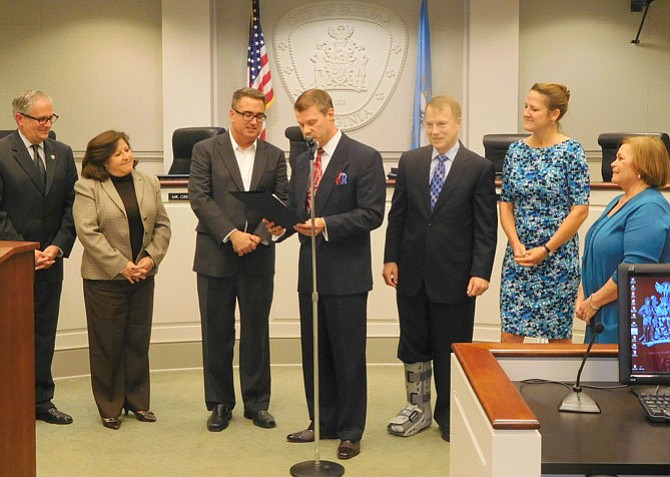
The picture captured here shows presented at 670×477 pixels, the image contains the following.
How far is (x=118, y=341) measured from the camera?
4.60 m

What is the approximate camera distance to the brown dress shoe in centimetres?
409

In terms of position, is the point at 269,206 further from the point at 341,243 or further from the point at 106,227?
the point at 106,227

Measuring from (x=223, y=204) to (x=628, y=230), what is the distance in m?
1.96

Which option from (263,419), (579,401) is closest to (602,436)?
(579,401)

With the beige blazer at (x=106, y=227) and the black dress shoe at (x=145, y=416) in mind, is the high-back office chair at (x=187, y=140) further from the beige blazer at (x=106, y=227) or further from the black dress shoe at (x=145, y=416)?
the black dress shoe at (x=145, y=416)

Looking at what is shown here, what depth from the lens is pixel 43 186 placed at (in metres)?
4.57

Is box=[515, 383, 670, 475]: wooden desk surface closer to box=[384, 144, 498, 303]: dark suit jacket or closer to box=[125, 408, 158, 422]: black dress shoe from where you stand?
box=[384, 144, 498, 303]: dark suit jacket

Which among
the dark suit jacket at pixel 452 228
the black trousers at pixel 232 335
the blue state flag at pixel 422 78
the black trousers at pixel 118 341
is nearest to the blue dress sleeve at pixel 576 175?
the dark suit jacket at pixel 452 228

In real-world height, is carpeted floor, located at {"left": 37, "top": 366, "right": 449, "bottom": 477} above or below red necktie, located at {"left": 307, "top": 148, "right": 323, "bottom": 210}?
below

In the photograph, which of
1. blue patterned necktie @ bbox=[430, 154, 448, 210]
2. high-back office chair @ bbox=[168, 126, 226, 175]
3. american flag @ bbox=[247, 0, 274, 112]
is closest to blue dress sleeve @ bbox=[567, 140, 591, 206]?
blue patterned necktie @ bbox=[430, 154, 448, 210]

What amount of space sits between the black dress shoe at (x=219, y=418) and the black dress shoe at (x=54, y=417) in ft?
2.35

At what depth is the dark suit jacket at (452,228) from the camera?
13.7 ft

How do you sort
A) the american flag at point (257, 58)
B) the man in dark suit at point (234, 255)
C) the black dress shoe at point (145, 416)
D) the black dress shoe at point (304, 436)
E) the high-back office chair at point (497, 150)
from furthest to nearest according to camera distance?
the american flag at point (257, 58) < the high-back office chair at point (497, 150) < the black dress shoe at point (145, 416) < the man in dark suit at point (234, 255) < the black dress shoe at point (304, 436)

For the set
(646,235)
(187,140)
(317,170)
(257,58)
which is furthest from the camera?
(257,58)
